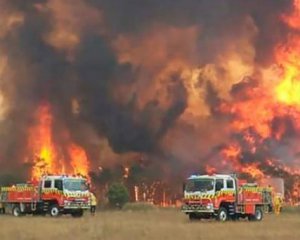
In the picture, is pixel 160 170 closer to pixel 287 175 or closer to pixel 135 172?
pixel 135 172

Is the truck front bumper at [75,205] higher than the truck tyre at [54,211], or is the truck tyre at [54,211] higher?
the truck front bumper at [75,205]

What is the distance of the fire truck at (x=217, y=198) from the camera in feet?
145

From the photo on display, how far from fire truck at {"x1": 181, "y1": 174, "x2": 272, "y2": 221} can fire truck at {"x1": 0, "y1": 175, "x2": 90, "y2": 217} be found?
370 inches

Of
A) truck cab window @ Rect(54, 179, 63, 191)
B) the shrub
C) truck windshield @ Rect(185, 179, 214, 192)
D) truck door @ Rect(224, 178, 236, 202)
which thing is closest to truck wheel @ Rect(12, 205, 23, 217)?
truck cab window @ Rect(54, 179, 63, 191)

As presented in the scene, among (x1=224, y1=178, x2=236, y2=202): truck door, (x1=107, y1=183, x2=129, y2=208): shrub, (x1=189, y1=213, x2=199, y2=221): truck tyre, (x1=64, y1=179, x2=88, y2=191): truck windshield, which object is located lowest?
(x1=189, y1=213, x2=199, y2=221): truck tyre

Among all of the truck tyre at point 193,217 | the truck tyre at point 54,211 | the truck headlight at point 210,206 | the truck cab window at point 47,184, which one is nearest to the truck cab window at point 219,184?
the truck headlight at point 210,206

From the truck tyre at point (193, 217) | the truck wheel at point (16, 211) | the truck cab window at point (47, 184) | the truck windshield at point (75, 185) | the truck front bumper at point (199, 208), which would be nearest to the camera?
the truck front bumper at point (199, 208)

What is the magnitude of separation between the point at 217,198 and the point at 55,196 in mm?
13161

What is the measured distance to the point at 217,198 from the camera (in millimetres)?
44406

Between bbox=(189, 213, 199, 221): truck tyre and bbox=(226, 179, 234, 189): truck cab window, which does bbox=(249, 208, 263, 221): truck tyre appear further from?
bbox=(189, 213, 199, 221): truck tyre

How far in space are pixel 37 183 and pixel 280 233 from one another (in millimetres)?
25817

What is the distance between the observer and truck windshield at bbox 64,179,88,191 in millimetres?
52188

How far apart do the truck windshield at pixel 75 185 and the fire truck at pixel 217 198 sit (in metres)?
9.72

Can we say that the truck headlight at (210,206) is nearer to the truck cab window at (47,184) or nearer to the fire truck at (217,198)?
the fire truck at (217,198)
